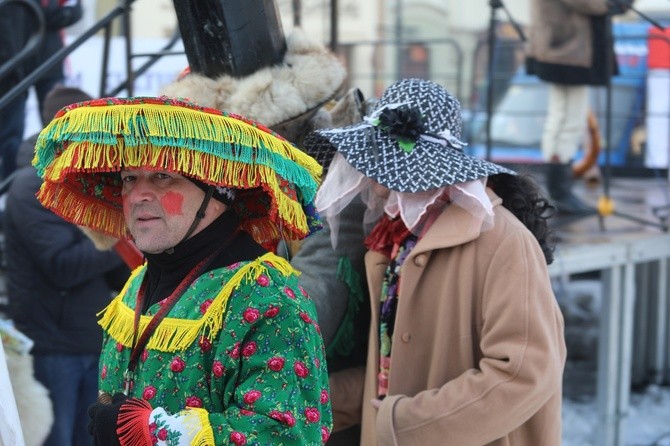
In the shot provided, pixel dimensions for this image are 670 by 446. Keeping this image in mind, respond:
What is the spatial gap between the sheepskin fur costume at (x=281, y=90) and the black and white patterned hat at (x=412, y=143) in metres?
0.20

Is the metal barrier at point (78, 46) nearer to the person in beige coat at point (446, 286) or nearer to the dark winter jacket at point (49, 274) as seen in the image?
the dark winter jacket at point (49, 274)

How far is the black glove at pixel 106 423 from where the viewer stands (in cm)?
194

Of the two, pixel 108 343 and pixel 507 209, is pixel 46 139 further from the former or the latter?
pixel 507 209

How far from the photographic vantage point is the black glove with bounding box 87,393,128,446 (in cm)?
194

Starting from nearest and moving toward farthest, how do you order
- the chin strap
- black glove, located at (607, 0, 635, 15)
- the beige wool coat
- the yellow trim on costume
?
the yellow trim on costume
the chin strap
the beige wool coat
black glove, located at (607, 0, 635, 15)

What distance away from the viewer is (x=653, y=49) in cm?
891

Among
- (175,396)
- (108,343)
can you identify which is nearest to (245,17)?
(108,343)

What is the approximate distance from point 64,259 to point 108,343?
5.91 feet

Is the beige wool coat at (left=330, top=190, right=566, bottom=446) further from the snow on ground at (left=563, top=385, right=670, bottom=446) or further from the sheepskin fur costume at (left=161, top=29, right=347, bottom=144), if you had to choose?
the snow on ground at (left=563, top=385, right=670, bottom=446)

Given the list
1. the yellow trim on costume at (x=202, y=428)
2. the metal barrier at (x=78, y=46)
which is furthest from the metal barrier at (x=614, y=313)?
the yellow trim on costume at (x=202, y=428)

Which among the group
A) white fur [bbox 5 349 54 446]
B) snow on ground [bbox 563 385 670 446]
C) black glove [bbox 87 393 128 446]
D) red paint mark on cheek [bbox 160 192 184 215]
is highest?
red paint mark on cheek [bbox 160 192 184 215]

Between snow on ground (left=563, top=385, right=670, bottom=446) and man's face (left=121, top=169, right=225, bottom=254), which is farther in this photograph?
snow on ground (left=563, top=385, right=670, bottom=446)

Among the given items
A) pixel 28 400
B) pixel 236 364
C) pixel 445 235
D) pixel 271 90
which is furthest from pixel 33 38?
pixel 236 364

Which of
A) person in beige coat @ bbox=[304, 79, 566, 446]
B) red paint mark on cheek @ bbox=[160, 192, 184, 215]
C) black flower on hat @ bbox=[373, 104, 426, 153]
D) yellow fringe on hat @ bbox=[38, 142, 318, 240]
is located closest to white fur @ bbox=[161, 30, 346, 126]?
person in beige coat @ bbox=[304, 79, 566, 446]
